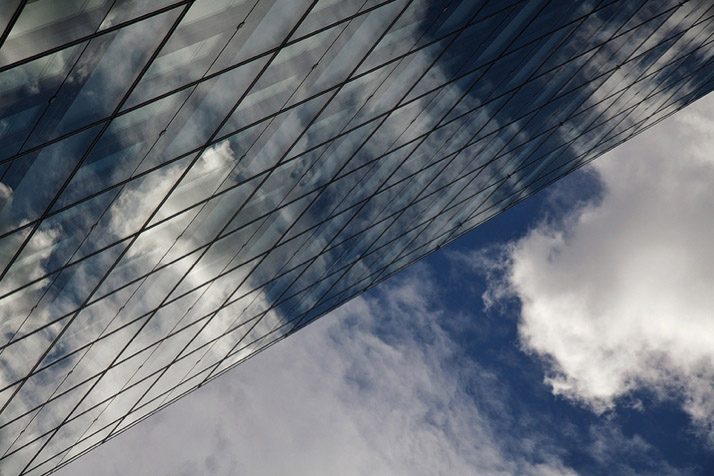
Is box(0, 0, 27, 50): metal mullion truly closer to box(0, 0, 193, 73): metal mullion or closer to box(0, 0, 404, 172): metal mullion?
box(0, 0, 193, 73): metal mullion

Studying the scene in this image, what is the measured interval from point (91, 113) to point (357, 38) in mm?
6756

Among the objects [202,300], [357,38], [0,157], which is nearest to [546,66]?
[357,38]

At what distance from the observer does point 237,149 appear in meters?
15.6

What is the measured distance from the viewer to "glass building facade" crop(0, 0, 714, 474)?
1089cm

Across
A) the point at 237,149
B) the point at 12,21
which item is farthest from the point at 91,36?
the point at 237,149

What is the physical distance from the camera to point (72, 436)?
28141 millimetres

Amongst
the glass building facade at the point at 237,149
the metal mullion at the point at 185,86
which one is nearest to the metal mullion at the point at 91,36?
the glass building facade at the point at 237,149

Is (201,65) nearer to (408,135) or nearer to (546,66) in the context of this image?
(408,135)

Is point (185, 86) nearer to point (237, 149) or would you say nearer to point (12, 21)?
point (237, 149)

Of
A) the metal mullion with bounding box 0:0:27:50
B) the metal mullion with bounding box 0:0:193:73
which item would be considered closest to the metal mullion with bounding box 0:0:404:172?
the metal mullion with bounding box 0:0:193:73

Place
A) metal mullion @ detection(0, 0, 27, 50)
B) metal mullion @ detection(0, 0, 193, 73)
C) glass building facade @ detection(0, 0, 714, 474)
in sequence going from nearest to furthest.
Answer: metal mullion @ detection(0, 0, 27, 50) → metal mullion @ detection(0, 0, 193, 73) → glass building facade @ detection(0, 0, 714, 474)

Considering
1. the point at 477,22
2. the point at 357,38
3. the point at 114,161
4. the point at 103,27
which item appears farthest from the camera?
the point at 477,22

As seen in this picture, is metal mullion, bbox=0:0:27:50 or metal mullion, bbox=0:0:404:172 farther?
metal mullion, bbox=0:0:404:172

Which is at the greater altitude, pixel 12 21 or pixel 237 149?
pixel 237 149
